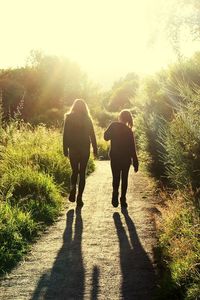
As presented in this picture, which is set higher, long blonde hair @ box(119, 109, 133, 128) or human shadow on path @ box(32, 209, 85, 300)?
long blonde hair @ box(119, 109, 133, 128)

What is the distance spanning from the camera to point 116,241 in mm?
7922

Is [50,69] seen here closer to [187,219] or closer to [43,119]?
[43,119]

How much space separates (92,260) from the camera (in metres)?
6.98

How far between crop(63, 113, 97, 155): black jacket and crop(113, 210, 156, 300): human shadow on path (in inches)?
97.7

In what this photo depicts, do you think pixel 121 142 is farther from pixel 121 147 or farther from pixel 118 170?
pixel 118 170

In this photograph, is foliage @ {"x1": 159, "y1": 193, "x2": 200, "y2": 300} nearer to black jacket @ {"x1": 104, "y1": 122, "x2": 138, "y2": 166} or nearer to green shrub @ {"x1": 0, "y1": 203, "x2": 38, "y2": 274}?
green shrub @ {"x1": 0, "y1": 203, "x2": 38, "y2": 274}

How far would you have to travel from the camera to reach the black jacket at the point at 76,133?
1053cm

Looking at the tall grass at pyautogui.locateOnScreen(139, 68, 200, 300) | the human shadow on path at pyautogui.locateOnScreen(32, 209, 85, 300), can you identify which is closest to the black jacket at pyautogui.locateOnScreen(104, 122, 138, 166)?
the tall grass at pyautogui.locateOnScreen(139, 68, 200, 300)

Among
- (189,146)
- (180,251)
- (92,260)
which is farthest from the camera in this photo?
(189,146)

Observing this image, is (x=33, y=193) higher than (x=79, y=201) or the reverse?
higher

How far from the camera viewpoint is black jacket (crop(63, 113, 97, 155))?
10.5 m

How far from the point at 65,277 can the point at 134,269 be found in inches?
37.3

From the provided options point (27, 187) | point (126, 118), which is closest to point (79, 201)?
point (27, 187)

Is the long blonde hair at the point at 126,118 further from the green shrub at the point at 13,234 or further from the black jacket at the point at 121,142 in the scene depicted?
the green shrub at the point at 13,234
